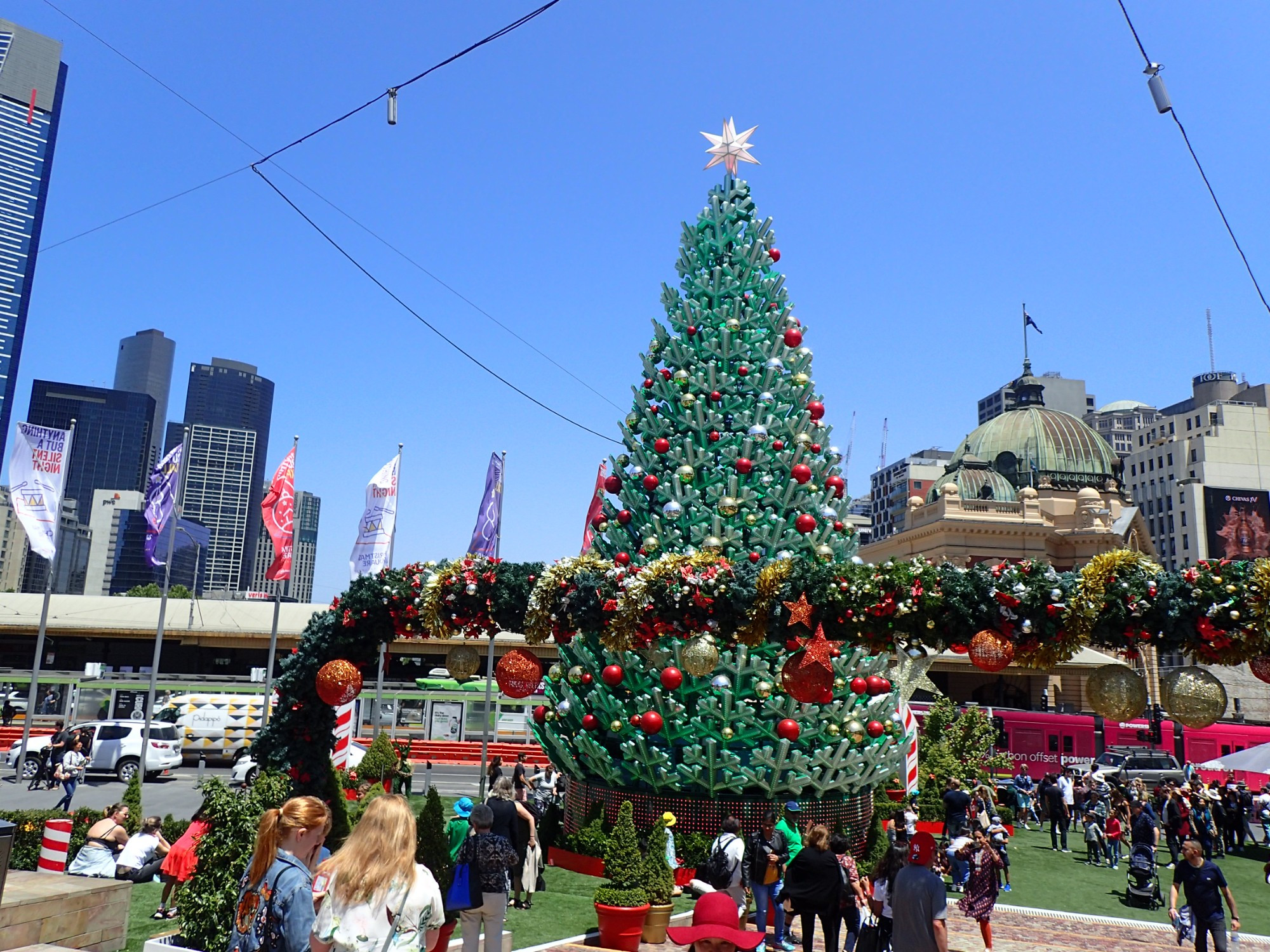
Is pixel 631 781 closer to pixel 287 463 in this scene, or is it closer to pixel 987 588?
pixel 987 588

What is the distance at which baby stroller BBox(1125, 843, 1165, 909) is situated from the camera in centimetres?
1429

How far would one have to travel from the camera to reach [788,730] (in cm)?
1350

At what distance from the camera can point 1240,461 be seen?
99062 mm

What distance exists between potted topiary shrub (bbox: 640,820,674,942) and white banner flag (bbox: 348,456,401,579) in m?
13.3

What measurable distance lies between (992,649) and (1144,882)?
7554mm

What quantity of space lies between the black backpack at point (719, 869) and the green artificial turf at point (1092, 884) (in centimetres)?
512

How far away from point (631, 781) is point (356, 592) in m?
4.91

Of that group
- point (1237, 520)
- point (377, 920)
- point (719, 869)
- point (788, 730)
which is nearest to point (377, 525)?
point (788, 730)

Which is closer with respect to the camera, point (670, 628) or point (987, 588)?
point (987, 588)

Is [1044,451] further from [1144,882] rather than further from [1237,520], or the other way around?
[1144,882]

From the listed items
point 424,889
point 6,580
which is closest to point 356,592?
point 424,889

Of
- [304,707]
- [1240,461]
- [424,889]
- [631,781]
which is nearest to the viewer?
[424,889]

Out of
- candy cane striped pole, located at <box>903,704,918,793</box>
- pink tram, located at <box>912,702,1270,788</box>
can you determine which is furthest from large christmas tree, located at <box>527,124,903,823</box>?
pink tram, located at <box>912,702,1270,788</box>

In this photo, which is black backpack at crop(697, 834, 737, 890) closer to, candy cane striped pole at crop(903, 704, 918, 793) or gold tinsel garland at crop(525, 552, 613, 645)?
gold tinsel garland at crop(525, 552, 613, 645)
